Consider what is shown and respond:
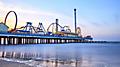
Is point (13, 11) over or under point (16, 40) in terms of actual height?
over

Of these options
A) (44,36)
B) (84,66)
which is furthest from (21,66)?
(44,36)

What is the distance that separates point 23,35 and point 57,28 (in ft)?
236

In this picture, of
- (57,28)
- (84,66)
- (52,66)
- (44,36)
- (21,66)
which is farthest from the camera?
(57,28)

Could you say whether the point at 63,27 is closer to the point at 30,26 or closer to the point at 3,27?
the point at 30,26

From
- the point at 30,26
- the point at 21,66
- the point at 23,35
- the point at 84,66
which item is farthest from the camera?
the point at 30,26

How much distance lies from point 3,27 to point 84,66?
→ 100 m

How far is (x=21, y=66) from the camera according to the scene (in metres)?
19.0

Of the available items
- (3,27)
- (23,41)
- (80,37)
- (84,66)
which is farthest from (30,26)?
(84,66)

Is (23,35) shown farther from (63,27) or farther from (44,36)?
(63,27)

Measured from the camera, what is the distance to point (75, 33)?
179250 mm

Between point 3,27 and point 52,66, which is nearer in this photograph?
point 52,66

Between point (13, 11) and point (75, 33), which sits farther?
point (75, 33)

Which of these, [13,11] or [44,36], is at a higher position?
[13,11]

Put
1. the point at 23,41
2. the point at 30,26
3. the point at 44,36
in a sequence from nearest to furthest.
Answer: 1. the point at 44,36
2. the point at 23,41
3. the point at 30,26
